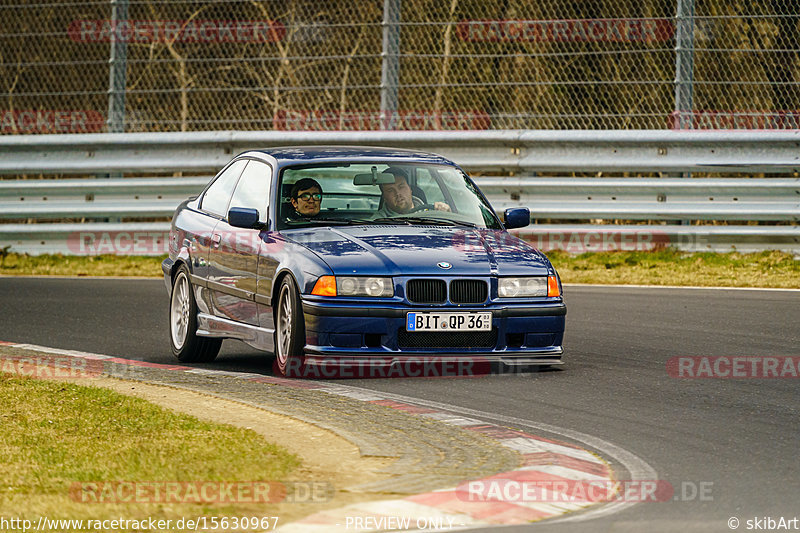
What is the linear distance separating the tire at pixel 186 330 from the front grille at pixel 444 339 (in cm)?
205

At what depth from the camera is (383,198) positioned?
396 inches

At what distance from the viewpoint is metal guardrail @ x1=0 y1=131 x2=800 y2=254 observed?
1583cm

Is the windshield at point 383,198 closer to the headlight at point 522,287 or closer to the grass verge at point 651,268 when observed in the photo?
the headlight at point 522,287

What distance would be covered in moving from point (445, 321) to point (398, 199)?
1453 millimetres

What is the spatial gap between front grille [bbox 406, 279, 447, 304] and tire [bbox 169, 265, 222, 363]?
2.10 m

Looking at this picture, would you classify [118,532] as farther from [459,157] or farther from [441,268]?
[459,157]

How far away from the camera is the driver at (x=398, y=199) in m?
9.97

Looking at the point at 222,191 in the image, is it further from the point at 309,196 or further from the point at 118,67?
the point at 118,67

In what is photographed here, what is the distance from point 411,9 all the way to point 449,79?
101cm

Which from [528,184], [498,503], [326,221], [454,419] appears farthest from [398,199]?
[528,184]

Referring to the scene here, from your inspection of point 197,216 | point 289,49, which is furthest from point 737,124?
point 197,216

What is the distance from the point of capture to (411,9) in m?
16.8
